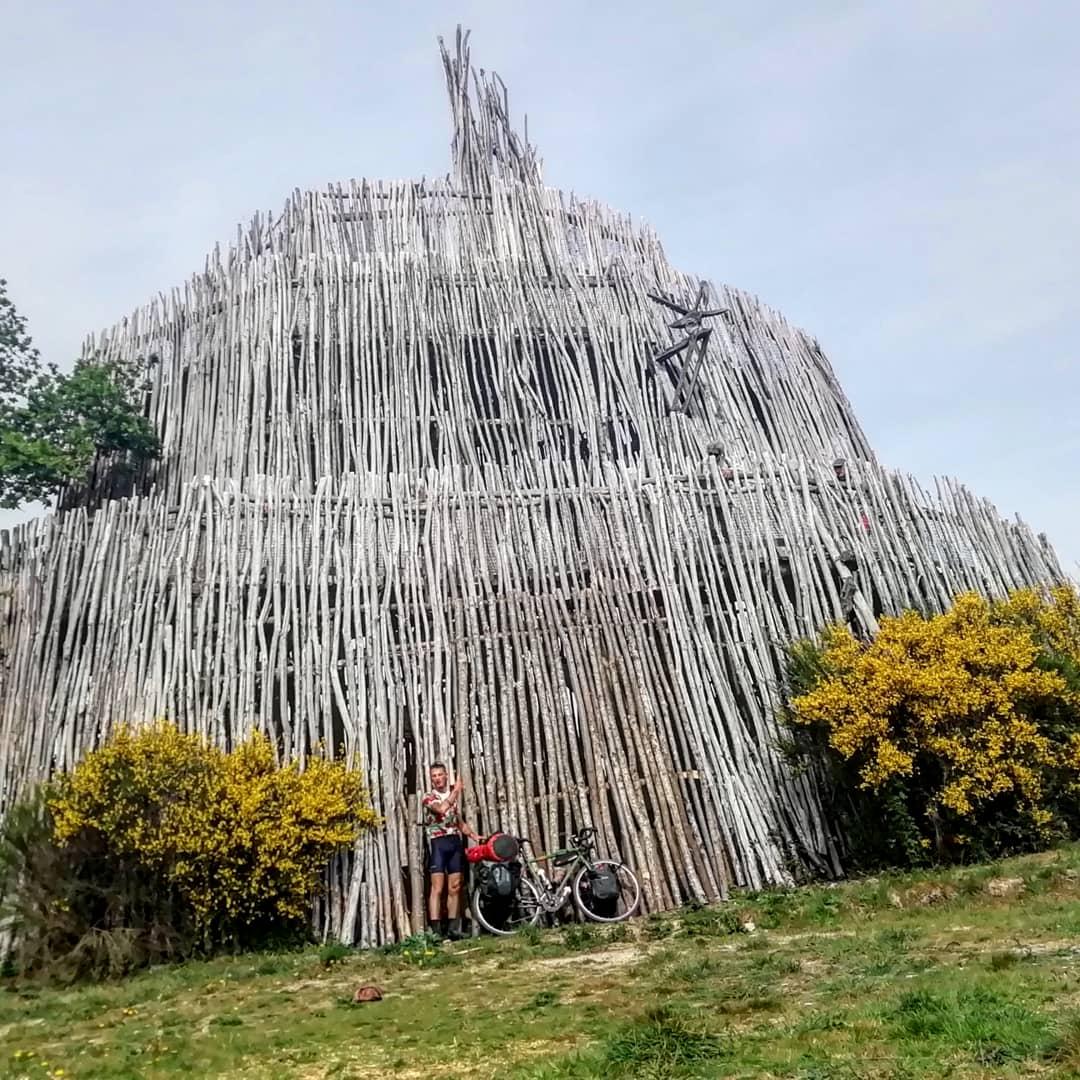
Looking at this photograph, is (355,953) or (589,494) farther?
(589,494)

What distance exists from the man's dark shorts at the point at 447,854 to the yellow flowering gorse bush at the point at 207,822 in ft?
2.08

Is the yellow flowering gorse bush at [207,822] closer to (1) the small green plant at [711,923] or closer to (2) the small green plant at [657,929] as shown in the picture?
(2) the small green plant at [657,929]

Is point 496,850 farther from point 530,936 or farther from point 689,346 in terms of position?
point 689,346

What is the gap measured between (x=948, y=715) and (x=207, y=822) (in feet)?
18.0

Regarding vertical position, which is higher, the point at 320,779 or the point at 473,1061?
the point at 320,779

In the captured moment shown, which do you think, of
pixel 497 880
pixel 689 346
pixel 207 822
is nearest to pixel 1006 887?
pixel 497 880

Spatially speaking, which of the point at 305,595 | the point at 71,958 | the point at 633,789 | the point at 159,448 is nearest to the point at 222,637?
the point at 305,595

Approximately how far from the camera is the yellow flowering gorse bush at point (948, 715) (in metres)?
6.76

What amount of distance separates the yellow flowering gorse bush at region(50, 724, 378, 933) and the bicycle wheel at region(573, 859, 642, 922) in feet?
5.89

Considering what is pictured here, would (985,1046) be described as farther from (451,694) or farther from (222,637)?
(222,637)

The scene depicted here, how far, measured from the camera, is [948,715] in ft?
22.5

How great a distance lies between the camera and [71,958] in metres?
5.86

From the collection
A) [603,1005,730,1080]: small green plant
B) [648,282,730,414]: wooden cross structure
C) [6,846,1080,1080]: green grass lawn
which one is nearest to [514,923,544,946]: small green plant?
[6,846,1080,1080]: green grass lawn

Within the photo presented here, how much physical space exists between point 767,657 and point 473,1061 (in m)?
5.49
